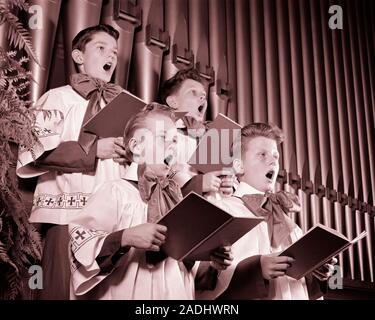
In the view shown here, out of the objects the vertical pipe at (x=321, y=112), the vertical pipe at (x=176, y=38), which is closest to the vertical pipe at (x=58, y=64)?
the vertical pipe at (x=176, y=38)

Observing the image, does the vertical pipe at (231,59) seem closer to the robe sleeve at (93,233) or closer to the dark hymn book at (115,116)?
the dark hymn book at (115,116)

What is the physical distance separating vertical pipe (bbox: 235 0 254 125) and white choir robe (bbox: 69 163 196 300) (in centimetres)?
184

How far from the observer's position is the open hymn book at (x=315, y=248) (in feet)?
8.46

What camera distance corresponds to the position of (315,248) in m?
2.66

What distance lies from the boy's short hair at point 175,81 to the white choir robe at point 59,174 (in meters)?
0.67

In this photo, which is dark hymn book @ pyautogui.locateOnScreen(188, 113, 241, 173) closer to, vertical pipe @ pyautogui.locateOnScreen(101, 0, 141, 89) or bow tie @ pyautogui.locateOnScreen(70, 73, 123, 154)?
bow tie @ pyautogui.locateOnScreen(70, 73, 123, 154)

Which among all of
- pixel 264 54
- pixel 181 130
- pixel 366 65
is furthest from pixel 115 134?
pixel 366 65

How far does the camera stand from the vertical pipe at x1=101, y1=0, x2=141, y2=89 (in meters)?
3.57

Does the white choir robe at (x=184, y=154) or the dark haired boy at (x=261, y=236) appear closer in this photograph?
the dark haired boy at (x=261, y=236)

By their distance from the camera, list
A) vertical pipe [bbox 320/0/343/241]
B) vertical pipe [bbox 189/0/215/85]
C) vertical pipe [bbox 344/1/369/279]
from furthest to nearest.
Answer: vertical pipe [bbox 344/1/369/279], vertical pipe [bbox 320/0/343/241], vertical pipe [bbox 189/0/215/85]

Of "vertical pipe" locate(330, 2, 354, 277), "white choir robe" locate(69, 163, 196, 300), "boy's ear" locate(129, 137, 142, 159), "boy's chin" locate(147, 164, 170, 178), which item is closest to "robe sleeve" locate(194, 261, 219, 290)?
"white choir robe" locate(69, 163, 196, 300)

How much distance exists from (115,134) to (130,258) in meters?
0.67

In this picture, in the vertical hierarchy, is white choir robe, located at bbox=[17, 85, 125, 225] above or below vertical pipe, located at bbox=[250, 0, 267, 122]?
below

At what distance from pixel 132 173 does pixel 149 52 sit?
1.29m
